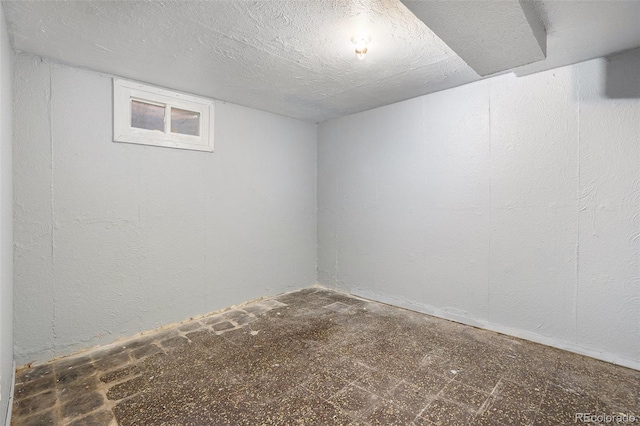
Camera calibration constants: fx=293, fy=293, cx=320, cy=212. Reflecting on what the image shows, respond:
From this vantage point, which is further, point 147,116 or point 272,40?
point 147,116

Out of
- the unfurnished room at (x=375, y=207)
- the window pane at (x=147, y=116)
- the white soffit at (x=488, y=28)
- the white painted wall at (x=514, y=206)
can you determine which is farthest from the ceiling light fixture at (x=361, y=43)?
the window pane at (x=147, y=116)

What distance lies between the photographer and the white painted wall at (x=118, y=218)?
92.9 inches

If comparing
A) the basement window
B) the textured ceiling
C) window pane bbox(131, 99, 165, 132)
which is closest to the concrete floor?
the basement window

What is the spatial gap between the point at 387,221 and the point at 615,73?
238 centimetres

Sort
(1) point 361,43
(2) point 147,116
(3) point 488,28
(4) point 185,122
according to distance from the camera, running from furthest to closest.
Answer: (4) point 185,122
(2) point 147,116
(1) point 361,43
(3) point 488,28

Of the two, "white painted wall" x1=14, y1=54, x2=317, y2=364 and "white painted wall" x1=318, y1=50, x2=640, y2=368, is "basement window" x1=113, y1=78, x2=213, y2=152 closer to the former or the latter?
"white painted wall" x1=14, y1=54, x2=317, y2=364

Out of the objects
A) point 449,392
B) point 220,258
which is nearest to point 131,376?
point 220,258

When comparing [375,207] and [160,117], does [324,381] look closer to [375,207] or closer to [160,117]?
[375,207]

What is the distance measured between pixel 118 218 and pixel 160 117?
1.11 m

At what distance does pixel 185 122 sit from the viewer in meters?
3.22

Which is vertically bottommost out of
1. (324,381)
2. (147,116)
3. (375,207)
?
(324,381)

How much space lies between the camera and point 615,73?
2.29m

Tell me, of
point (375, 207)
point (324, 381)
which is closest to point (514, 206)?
point (375, 207)

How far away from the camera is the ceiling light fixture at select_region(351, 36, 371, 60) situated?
2153 millimetres
